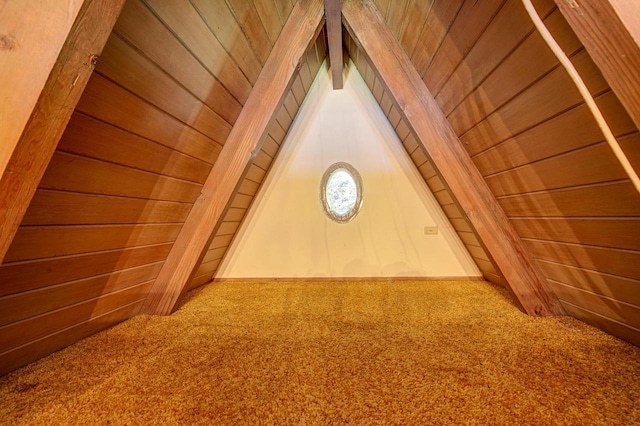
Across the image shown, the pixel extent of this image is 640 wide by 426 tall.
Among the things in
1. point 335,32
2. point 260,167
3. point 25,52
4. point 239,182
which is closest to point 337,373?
point 239,182

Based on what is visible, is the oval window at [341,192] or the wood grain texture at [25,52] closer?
the wood grain texture at [25,52]

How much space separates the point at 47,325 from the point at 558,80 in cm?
195

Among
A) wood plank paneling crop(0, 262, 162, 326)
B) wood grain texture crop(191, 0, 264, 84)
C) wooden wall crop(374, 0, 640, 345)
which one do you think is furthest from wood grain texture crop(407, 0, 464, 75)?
wood plank paneling crop(0, 262, 162, 326)

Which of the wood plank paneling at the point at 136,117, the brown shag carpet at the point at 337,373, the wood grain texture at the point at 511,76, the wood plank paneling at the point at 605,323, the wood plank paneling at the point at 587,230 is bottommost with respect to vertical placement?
the brown shag carpet at the point at 337,373

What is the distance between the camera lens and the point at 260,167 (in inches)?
70.2

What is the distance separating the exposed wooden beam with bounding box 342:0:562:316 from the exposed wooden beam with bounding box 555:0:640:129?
0.59 m

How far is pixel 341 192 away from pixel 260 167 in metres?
0.71

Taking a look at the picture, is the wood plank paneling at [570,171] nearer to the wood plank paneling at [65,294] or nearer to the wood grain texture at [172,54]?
the wood grain texture at [172,54]

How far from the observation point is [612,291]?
0.91m

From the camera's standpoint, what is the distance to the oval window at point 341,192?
6.36ft

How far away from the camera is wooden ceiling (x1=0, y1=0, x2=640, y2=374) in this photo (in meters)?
0.65

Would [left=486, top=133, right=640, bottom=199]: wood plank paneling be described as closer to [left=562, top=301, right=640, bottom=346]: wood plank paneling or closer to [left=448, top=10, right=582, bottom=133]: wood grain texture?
[left=448, top=10, right=582, bottom=133]: wood grain texture

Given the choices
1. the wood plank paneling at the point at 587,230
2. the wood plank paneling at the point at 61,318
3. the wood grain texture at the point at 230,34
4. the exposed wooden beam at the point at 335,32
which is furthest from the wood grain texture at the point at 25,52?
the wood plank paneling at the point at 587,230

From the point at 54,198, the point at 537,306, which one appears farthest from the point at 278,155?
the point at 537,306
